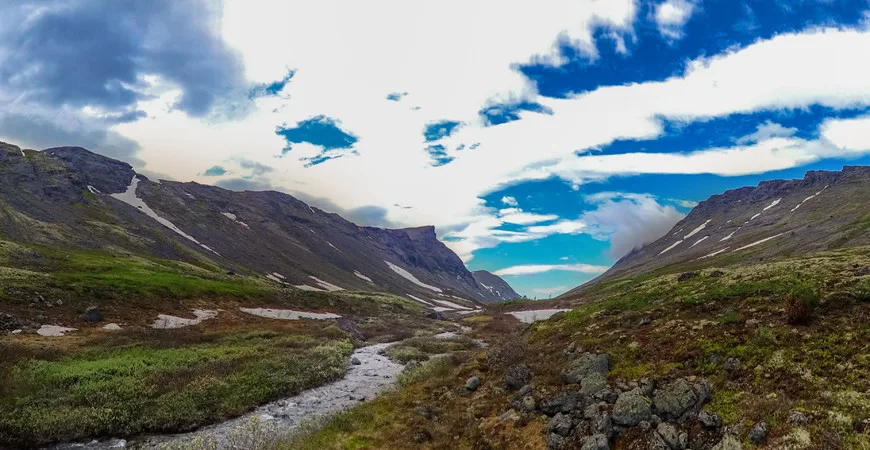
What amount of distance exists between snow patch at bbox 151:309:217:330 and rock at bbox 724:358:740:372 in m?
54.4

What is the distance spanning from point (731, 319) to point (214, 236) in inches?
8015

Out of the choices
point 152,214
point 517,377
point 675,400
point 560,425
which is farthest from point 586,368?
point 152,214

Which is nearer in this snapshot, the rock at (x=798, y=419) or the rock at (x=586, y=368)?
the rock at (x=798, y=419)

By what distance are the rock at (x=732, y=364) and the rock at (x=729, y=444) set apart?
497 cm

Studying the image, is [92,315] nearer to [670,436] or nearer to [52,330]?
[52,330]

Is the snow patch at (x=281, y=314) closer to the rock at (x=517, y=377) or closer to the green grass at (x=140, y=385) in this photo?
the green grass at (x=140, y=385)

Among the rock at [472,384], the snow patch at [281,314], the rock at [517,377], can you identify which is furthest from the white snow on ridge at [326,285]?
the rock at [517,377]

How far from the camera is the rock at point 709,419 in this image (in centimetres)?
1354

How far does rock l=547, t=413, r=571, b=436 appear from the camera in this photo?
1638 centimetres

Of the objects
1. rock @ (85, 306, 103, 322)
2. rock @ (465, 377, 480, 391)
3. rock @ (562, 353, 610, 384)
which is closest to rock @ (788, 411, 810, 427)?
rock @ (562, 353, 610, 384)

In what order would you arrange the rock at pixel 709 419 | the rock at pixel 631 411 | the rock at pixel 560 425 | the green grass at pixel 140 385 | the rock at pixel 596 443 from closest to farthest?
the rock at pixel 709 419 → the rock at pixel 596 443 → the rock at pixel 631 411 → the rock at pixel 560 425 → the green grass at pixel 140 385

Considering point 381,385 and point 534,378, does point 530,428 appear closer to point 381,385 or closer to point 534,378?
point 534,378

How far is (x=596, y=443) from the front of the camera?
14594mm

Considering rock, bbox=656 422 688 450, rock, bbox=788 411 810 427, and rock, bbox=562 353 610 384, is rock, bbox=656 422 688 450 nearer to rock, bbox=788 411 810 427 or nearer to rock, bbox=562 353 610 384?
rock, bbox=788 411 810 427
